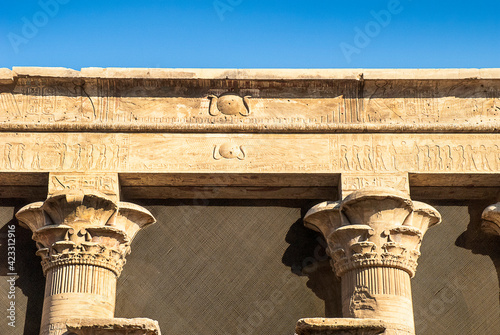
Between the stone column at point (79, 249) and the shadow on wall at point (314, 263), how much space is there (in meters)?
2.18

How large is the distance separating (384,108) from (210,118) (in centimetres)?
241

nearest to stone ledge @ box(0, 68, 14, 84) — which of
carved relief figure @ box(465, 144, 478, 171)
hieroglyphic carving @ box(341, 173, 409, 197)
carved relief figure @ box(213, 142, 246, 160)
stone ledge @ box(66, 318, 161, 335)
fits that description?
carved relief figure @ box(213, 142, 246, 160)

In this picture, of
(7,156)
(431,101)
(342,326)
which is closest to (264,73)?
(431,101)

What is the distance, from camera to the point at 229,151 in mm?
11633

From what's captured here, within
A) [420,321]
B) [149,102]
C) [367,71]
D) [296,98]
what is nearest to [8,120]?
[149,102]

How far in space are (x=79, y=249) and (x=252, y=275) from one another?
233 centimetres

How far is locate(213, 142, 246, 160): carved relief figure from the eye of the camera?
11609 millimetres

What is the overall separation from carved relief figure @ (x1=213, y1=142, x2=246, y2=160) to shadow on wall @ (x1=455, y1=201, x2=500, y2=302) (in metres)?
3.20

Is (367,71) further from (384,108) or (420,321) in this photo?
(420,321)

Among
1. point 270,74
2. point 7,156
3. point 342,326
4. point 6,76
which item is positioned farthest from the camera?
point 270,74

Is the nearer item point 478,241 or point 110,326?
point 110,326

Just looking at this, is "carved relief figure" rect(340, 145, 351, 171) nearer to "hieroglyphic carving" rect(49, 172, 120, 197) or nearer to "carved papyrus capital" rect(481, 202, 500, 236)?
"carved papyrus capital" rect(481, 202, 500, 236)

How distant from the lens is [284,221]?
39.2 feet

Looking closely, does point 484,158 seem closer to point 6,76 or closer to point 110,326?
point 110,326
